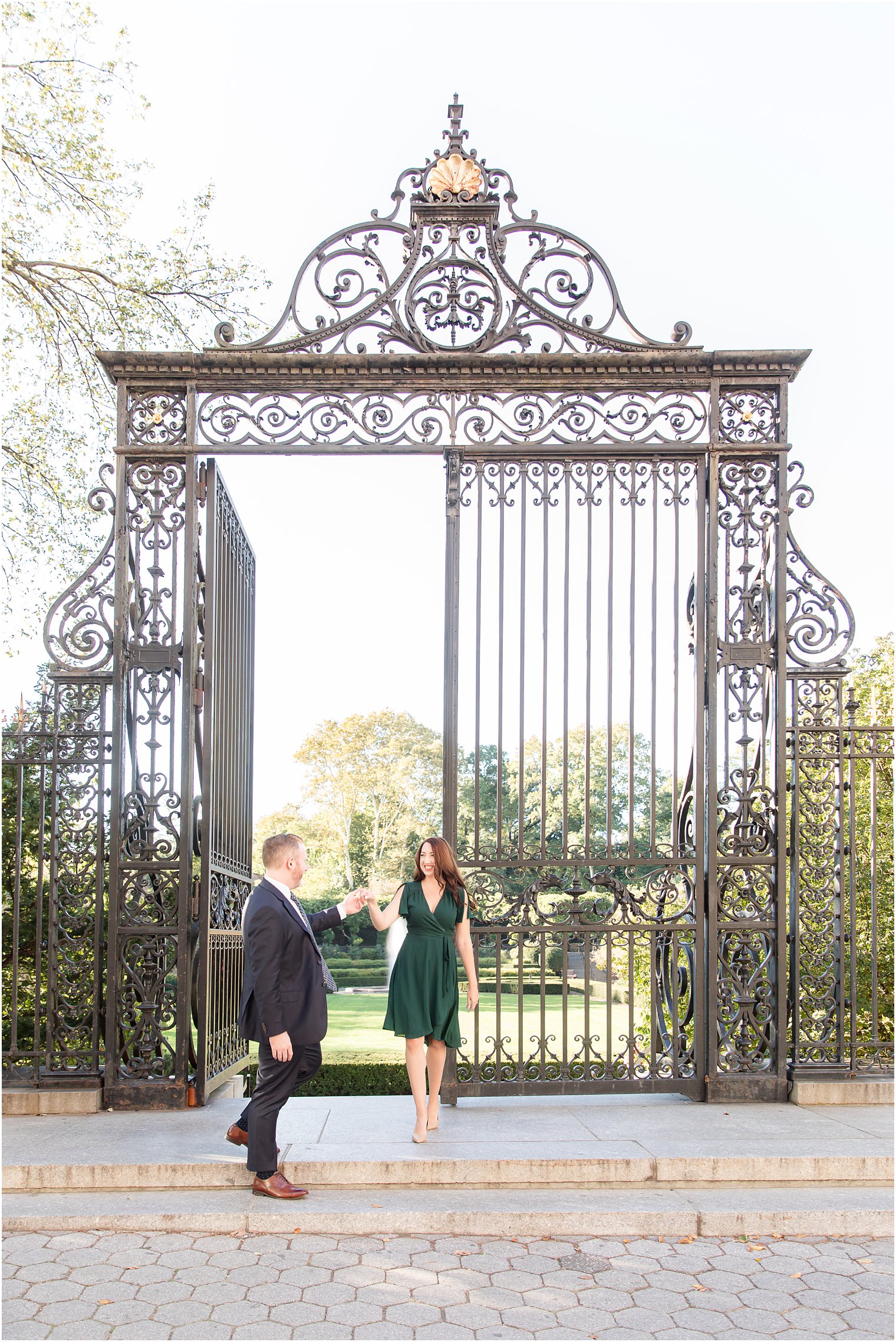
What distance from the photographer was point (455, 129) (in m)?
7.62

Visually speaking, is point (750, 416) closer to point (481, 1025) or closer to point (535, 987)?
point (481, 1025)

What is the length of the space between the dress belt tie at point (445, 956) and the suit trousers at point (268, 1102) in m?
1.12

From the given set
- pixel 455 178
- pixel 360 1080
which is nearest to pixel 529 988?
pixel 360 1080

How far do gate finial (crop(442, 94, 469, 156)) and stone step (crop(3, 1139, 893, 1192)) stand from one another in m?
6.16

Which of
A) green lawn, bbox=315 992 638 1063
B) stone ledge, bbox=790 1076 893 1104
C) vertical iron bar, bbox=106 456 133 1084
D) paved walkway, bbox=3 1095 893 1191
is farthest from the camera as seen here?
green lawn, bbox=315 992 638 1063

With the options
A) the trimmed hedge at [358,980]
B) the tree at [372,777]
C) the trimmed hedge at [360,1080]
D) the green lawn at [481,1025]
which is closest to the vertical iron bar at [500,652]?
the trimmed hedge at [360,1080]

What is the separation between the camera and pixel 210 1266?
4.85m

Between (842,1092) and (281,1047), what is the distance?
389cm

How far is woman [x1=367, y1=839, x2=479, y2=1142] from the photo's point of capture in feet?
21.0

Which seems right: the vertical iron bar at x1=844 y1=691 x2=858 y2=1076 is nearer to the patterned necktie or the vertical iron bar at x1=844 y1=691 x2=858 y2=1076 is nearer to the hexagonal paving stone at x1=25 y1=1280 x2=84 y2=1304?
the patterned necktie

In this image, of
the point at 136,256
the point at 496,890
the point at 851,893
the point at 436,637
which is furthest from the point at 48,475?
the point at 436,637

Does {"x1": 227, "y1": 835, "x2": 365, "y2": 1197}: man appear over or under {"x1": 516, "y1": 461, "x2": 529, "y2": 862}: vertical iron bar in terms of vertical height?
under

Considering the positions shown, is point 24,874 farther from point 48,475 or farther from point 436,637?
point 436,637

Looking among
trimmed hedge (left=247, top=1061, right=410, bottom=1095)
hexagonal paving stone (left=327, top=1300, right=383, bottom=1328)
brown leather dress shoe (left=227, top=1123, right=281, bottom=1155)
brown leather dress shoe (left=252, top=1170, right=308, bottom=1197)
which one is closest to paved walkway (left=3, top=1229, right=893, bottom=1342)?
hexagonal paving stone (left=327, top=1300, right=383, bottom=1328)
